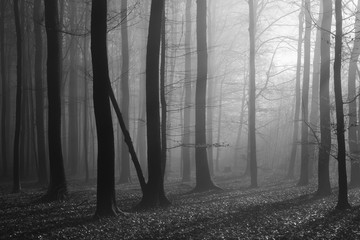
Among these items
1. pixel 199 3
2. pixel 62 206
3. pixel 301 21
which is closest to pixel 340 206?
pixel 62 206

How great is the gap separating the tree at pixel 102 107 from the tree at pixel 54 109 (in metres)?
4.01

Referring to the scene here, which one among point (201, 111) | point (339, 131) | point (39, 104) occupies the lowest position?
point (339, 131)

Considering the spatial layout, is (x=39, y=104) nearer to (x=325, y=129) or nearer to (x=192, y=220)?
(x=192, y=220)

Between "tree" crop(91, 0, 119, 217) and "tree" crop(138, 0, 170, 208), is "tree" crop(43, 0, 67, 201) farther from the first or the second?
"tree" crop(91, 0, 119, 217)

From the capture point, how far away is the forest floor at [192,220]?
833 centimetres

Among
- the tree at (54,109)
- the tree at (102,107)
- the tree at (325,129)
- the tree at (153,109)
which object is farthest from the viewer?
the tree at (325,129)

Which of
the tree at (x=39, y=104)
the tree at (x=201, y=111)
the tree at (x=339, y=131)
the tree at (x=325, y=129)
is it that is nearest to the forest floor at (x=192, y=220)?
the tree at (x=339, y=131)

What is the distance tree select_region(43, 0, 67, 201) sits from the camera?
1343 centimetres

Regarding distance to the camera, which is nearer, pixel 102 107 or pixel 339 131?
pixel 102 107

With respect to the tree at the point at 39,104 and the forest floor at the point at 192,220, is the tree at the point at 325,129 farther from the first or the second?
the tree at the point at 39,104

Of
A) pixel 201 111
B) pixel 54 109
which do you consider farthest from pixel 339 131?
pixel 54 109

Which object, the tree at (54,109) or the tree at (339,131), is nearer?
the tree at (339,131)

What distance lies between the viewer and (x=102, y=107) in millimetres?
9773

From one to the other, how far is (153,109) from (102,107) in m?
2.35
